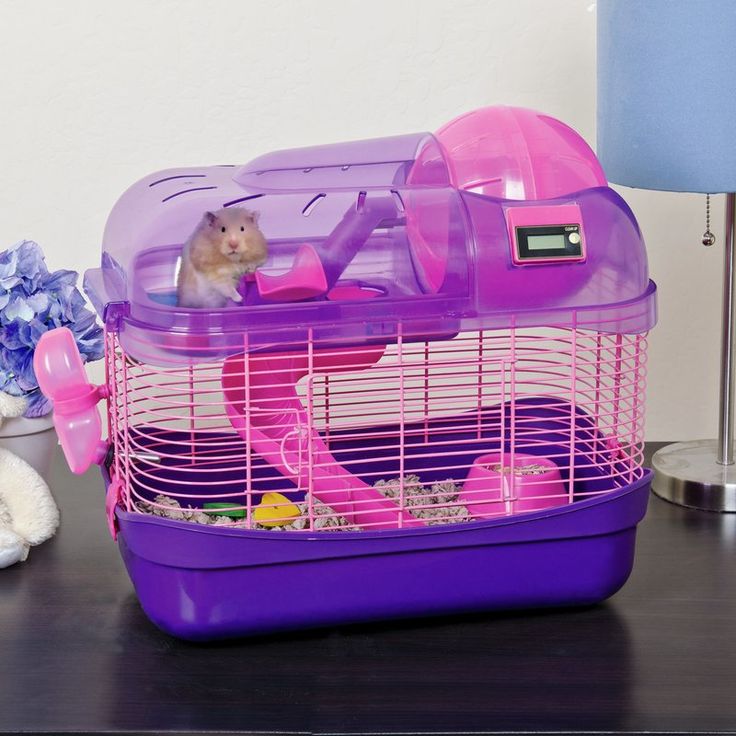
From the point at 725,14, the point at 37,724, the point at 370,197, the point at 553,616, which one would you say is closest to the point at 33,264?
the point at 370,197

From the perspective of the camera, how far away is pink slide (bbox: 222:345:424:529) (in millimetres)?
987

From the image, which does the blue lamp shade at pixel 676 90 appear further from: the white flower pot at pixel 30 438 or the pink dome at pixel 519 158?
the white flower pot at pixel 30 438

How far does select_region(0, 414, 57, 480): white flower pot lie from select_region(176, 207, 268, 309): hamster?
355 millimetres

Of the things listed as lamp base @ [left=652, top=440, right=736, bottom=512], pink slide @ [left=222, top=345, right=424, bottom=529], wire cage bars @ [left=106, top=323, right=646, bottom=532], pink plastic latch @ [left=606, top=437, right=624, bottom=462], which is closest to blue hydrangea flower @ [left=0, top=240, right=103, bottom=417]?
wire cage bars @ [left=106, top=323, right=646, bottom=532]

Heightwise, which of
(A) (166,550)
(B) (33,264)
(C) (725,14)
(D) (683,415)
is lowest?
(D) (683,415)

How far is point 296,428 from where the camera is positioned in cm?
101

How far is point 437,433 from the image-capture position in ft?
3.92

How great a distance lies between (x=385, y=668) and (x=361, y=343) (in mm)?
253

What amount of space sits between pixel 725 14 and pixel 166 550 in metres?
0.72

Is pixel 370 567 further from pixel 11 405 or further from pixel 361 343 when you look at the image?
pixel 11 405

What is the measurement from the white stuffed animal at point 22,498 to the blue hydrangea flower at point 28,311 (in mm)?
19

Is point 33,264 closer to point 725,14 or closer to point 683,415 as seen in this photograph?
point 725,14

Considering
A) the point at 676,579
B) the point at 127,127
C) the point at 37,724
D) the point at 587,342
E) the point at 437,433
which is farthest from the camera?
the point at 127,127

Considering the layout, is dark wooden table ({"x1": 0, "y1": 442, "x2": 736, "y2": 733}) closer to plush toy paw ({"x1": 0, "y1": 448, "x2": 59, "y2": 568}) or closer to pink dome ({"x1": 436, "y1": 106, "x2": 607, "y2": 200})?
plush toy paw ({"x1": 0, "y1": 448, "x2": 59, "y2": 568})
